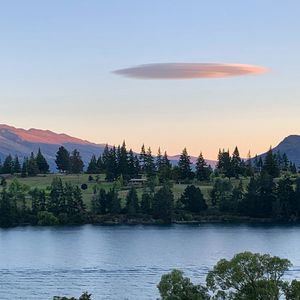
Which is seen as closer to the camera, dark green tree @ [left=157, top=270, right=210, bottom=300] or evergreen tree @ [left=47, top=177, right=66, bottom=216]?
dark green tree @ [left=157, top=270, right=210, bottom=300]

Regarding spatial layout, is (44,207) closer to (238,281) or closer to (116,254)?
(116,254)

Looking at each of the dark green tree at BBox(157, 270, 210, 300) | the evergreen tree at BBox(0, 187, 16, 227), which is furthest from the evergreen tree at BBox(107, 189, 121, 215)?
the dark green tree at BBox(157, 270, 210, 300)

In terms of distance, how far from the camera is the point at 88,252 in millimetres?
122562

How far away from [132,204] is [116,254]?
6517 cm

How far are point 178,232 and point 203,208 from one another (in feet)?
113

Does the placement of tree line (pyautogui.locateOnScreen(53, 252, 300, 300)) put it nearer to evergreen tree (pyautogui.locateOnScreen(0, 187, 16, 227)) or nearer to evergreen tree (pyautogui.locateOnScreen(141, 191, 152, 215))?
evergreen tree (pyautogui.locateOnScreen(0, 187, 16, 227))

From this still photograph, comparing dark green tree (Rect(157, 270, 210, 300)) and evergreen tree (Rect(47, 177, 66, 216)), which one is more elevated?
evergreen tree (Rect(47, 177, 66, 216))

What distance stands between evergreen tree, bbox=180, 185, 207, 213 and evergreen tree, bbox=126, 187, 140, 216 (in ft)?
40.5

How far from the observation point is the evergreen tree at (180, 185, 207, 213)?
7338 inches

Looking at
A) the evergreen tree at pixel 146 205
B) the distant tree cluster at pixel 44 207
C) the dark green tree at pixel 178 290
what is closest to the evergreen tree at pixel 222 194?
the evergreen tree at pixel 146 205

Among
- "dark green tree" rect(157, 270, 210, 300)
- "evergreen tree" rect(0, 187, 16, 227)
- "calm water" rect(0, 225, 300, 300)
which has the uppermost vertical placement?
"evergreen tree" rect(0, 187, 16, 227)

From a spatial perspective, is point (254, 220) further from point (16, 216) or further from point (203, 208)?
point (16, 216)

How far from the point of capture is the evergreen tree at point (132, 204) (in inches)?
7237

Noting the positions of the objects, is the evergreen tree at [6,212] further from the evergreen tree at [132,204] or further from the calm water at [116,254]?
the evergreen tree at [132,204]
